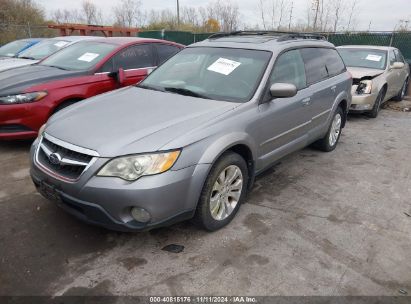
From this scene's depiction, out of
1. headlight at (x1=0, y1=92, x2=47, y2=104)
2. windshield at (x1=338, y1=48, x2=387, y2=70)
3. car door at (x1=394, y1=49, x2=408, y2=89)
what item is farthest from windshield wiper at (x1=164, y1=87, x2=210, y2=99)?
car door at (x1=394, y1=49, x2=408, y2=89)

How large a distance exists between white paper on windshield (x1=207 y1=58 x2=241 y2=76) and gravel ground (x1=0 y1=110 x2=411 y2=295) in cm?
142

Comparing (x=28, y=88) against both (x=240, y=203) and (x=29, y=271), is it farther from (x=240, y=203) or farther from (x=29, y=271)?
(x=240, y=203)

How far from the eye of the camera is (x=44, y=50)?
7.89m

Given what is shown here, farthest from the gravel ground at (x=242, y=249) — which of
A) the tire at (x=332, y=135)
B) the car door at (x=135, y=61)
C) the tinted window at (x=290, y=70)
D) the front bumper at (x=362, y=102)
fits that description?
the front bumper at (x=362, y=102)

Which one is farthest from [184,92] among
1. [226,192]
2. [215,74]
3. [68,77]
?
[68,77]

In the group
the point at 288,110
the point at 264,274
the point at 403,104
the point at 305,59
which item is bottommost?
the point at 403,104

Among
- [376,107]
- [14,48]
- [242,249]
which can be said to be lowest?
[376,107]

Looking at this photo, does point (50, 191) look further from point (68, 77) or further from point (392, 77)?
point (392, 77)

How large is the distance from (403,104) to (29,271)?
34.1 ft

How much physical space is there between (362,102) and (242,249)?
577cm

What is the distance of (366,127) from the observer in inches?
286

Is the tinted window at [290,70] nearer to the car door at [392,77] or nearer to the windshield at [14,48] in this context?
the car door at [392,77]

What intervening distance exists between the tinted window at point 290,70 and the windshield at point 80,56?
3.03 meters

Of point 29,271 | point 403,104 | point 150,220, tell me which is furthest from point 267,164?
point 403,104
